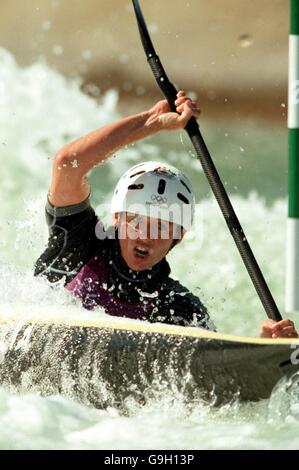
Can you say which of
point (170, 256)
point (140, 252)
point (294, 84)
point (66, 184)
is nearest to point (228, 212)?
point (140, 252)

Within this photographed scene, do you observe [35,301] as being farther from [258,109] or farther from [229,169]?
[258,109]

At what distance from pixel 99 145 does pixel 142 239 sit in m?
0.41

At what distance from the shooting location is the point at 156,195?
3.98 metres

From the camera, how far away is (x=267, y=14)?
7.84 meters

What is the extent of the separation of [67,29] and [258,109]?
159 cm

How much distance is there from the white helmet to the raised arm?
0.69 feet

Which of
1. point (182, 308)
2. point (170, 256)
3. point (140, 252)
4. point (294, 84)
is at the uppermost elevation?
point (170, 256)

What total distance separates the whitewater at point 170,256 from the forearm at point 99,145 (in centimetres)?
50

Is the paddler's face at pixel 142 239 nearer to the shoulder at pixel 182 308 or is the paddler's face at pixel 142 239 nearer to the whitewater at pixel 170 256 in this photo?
the shoulder at pixel 182 308

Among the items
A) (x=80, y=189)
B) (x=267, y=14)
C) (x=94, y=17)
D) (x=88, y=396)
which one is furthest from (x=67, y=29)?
(x=88, y=396)

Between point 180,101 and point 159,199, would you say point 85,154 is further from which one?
point 180,101

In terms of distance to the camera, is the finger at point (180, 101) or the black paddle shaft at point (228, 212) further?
the finger at point (180, 101)

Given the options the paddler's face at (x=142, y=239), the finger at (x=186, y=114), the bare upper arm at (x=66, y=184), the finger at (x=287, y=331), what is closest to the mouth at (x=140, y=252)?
the paddler's face at (x=142, y=239)

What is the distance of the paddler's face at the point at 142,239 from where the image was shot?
390 centimetres
